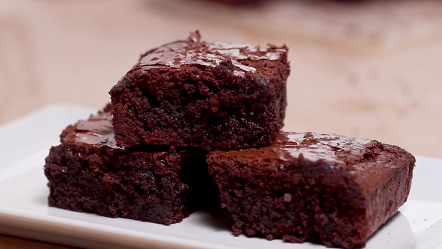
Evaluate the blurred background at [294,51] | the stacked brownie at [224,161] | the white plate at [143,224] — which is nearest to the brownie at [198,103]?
the stacked brownie at [224,161]

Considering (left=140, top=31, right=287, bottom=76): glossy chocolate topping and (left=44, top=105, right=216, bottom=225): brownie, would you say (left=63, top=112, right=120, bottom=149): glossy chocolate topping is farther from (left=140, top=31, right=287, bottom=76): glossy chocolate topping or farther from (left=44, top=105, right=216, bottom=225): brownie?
(left=140, top=31, right=287, bottom=76): glossy chocolate topping

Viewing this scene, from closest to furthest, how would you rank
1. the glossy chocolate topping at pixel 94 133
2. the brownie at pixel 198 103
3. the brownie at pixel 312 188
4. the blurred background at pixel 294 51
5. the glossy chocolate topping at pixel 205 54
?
the brownie at pixel 312 188 → the brownie at pixel 198 103 → the glossy chocolate topping at pixel 205 54 → the glossy chocolate topping at pixel 94 133 → the blurred background at pixel 294 51

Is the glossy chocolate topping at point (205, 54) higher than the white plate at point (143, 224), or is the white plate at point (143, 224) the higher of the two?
the glossy chocolate topping at point (205, 54)

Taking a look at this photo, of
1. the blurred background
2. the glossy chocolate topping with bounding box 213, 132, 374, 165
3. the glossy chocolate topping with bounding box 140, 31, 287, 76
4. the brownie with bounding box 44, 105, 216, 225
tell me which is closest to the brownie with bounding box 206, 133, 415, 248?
the glossy chocolate topping with bounding box 213, 132, 374, 165

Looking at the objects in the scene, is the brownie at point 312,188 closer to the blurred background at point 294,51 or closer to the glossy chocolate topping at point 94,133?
the glossy chocolate topping at point 94,133

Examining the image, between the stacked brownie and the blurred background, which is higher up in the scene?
the stacked brownie

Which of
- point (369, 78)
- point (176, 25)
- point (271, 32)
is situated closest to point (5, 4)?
point (176, 25)

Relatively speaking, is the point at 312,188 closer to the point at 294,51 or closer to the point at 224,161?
the point at 224,161
